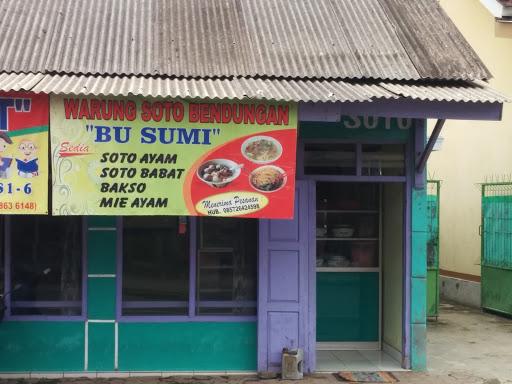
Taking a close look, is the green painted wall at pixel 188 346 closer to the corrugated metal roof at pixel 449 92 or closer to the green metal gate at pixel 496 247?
the corrugated metal roof at pixel 449 92

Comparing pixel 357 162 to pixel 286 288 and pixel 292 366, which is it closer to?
pixel 286 288

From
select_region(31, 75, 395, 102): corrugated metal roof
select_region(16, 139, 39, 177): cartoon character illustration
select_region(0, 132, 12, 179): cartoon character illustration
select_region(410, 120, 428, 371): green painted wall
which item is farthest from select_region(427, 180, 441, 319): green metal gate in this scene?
select_region(0, 132, 12, 179): cartoon character illustration

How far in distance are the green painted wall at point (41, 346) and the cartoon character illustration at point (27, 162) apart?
2132mm

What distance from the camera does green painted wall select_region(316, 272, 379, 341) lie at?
9320mm

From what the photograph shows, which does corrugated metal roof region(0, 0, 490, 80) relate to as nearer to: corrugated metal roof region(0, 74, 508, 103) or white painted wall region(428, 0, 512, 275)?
corrugated metal roof region(0, 74, 508, 103)

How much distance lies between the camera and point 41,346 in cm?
775

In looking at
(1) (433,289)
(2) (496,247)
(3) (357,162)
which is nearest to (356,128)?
(3) (357,162)

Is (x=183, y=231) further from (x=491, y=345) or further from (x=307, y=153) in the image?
(x=491, y=345)

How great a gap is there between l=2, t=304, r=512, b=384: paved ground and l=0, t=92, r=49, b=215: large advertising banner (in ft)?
7.50

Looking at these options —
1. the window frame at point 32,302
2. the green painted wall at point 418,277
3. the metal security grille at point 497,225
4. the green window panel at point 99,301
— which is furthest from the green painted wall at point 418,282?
the metal security grille at point 497,225

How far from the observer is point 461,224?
14273 millimetres

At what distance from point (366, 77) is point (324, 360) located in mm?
3612

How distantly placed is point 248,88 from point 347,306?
386 centimetres

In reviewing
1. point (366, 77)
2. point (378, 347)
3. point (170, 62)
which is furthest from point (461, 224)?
point (170, 62)
